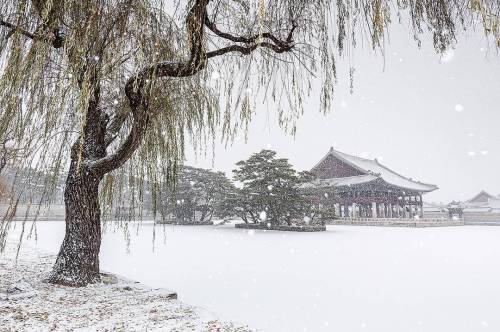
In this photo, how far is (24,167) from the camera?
3.09 meters

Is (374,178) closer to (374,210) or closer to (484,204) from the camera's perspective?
(374,210)

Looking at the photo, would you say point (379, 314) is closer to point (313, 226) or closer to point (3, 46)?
point (3, 46)

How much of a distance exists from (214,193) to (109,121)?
657 inches

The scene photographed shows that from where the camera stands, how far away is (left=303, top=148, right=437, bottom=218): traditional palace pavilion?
2259 cm

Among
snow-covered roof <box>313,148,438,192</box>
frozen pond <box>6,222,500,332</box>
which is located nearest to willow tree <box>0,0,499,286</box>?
frozen pond <box>6,222,500,332</box>

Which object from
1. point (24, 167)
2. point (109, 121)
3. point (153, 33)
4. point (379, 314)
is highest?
point (153, 33)

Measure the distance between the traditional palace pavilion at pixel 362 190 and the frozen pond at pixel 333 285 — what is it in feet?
42.3

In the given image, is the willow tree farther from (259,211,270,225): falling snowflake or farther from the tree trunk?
(259,211,270,225): falling snowflake

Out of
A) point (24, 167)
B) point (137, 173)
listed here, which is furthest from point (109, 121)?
point (24, 167)

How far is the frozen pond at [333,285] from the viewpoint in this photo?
334cm

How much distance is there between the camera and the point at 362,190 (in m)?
23.0

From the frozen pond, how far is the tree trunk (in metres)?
1.11

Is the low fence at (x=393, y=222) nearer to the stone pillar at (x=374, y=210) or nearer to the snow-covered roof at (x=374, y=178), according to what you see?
the stone pillar at (x=374, y=210)

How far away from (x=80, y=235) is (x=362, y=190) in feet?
69.3
